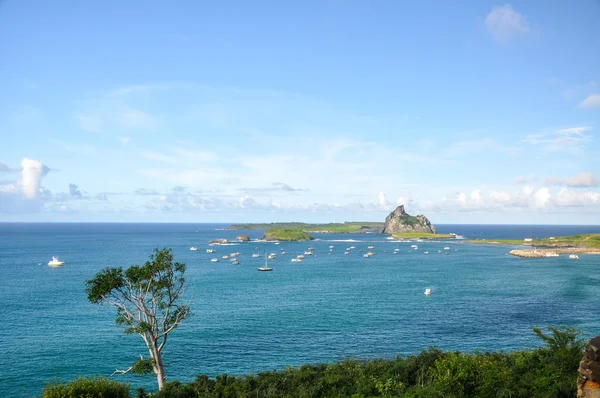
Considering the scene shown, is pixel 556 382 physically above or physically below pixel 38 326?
above

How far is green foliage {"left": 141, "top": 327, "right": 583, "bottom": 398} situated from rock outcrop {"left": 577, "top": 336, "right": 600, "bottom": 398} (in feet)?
21.5

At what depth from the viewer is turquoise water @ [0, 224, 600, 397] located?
4522 centimetres

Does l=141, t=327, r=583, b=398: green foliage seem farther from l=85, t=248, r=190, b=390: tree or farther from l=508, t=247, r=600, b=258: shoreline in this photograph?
l=508, t=247, r=600, b=258: shoreline

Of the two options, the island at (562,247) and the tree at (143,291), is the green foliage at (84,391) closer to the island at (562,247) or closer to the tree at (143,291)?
the tree at (143,291)

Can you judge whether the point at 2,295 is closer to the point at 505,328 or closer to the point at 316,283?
the point at 316,283

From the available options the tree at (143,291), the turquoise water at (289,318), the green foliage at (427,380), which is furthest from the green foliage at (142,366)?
the turquoise water at (289,318)

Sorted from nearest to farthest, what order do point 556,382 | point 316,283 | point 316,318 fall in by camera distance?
point 556,382 < point 316,318 < point 316,283

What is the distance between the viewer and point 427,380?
26.5 metres

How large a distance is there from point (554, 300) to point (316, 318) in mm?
42654

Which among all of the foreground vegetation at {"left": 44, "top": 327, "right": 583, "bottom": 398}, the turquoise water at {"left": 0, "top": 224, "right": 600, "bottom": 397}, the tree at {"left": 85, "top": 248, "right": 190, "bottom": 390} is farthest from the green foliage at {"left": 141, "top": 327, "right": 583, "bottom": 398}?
the turquoise water at {"left": 0, "top": 224, "right": 600, "bottom": 397}

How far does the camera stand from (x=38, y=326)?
192ft

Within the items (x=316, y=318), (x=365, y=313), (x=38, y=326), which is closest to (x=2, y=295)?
(x=38, y=326)

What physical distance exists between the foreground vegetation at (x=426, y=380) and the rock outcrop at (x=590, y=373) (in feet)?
21.1

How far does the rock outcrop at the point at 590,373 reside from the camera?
14609mm
